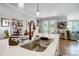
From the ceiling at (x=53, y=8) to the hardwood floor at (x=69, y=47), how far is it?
0.50 m

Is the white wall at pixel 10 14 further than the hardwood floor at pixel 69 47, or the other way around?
the hardwood floor at pixel 69 47

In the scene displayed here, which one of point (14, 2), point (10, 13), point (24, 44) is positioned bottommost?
point (24, 44)

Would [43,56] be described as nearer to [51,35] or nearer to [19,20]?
[51,35]

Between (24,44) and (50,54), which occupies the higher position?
(24,44)

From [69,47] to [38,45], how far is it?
54cm

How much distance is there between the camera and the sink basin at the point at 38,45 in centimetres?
180

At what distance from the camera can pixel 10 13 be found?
176cm

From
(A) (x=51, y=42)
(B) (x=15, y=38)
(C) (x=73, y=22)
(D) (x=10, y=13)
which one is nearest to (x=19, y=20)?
(D) (x=10, y=13)

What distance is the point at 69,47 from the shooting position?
1.88 meters

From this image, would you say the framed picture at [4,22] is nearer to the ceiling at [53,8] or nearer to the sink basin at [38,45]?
the ceiling at [53,8]

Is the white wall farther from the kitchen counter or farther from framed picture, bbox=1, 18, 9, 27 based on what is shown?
the kitchen counter

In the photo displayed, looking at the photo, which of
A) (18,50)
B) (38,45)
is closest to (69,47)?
(38,45)

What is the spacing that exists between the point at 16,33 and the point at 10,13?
0.34m

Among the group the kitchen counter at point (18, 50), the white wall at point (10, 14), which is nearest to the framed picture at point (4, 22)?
the white wall at point (10, 14)
